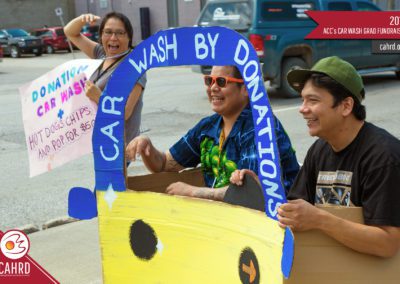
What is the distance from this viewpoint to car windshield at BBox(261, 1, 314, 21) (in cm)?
1187

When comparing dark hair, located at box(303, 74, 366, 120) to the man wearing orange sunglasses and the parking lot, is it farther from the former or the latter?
the parking lot

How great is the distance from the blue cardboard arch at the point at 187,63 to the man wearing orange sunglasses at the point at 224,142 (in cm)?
35

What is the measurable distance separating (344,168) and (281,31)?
10106 millimetres

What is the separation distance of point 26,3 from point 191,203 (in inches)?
1698

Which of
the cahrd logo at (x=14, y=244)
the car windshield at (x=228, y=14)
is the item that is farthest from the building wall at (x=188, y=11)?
the cahrd logo at (x=14, y=244)

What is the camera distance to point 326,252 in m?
2.07

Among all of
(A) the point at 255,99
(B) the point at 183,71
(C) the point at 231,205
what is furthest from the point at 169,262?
(B) the point at 183,71

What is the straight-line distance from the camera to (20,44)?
32.8 m

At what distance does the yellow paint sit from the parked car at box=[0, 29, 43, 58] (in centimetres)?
3194

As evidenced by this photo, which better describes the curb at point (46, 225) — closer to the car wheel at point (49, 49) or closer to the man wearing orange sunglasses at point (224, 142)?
the man wearing orange sunglasses at point (224, 142)

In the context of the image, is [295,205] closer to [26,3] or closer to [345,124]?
[345,124]

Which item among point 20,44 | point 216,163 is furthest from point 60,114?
point 20,44

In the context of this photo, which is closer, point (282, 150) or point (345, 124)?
point (345, 124)

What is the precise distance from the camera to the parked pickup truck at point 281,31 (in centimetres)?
1182
